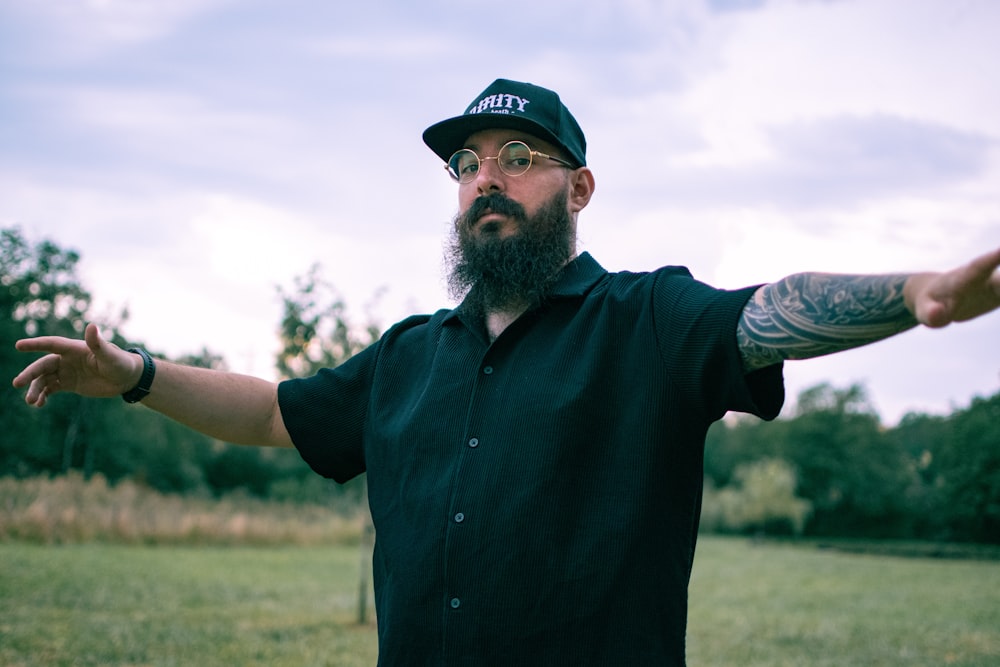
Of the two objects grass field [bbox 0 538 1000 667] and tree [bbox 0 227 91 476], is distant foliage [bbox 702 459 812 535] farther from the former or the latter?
tree [bbox 0 227 91 476]

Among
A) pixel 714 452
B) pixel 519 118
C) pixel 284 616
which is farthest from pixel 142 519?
pixel 714 452

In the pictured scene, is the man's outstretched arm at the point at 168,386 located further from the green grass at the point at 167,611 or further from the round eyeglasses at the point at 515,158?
the green grass at the point at 167,611

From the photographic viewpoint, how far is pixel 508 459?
2.09 meters

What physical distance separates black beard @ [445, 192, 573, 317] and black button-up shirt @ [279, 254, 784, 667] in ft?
0.57

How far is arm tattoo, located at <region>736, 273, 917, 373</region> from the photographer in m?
1.58

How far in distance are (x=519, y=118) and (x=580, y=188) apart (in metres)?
0.37

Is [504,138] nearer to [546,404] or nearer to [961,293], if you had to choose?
[546,404]

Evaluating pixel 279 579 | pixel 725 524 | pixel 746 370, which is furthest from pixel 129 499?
pixel 725 524

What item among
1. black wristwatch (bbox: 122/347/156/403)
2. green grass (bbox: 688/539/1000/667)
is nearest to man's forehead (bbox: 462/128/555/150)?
black wristwatch (bbox: 122/347/156/403)

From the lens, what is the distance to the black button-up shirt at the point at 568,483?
6.33 ft

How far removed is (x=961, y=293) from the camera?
139cm

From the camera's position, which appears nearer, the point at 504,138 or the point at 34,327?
the point at 504,138

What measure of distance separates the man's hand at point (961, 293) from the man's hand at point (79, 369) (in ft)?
6.95

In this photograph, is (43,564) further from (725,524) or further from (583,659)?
(725,524)
